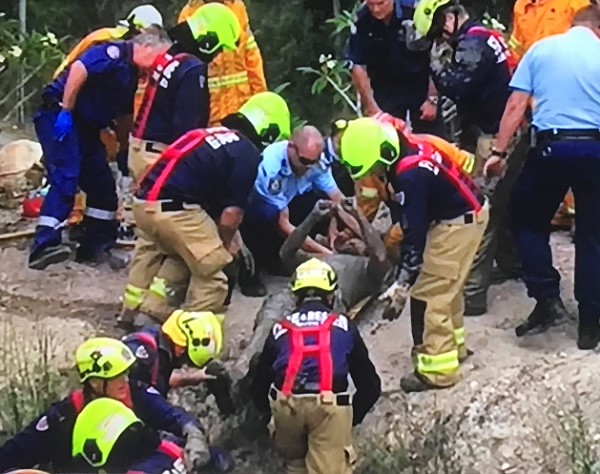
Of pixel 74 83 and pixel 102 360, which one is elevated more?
pixel 74 83

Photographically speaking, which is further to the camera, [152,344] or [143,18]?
[143,18]

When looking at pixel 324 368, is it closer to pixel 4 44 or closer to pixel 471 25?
pixel 471 25

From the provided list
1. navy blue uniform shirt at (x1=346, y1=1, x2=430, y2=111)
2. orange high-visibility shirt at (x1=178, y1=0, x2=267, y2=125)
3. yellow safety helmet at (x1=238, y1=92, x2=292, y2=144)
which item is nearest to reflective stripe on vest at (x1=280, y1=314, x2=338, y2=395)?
yellow safety helmet at (x1=238, y1=92, x2=292, y2=144)

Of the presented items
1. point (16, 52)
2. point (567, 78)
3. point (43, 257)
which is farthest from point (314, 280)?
point (16, 52)

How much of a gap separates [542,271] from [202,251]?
1749 millimetres

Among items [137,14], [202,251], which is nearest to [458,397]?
[202,251]

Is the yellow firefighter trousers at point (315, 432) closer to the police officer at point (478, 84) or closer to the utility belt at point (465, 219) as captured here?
the utility belt at point (465, 219)

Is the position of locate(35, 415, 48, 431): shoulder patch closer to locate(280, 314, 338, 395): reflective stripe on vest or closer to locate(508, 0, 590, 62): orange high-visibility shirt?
locate(280, 314, 338, 395): reflective stripe on vest

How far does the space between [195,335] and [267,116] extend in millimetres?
1788

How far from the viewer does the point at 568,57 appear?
6.79 metres

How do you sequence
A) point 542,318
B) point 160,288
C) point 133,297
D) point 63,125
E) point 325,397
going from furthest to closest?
point 63,125 → point 133,297 → point 160,288 → point 542,318 → point 325,397

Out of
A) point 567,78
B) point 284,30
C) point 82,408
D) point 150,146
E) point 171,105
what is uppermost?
Answer: point 567,78

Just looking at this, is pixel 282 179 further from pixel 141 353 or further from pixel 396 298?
pixel 141 353

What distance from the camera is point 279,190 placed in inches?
312
